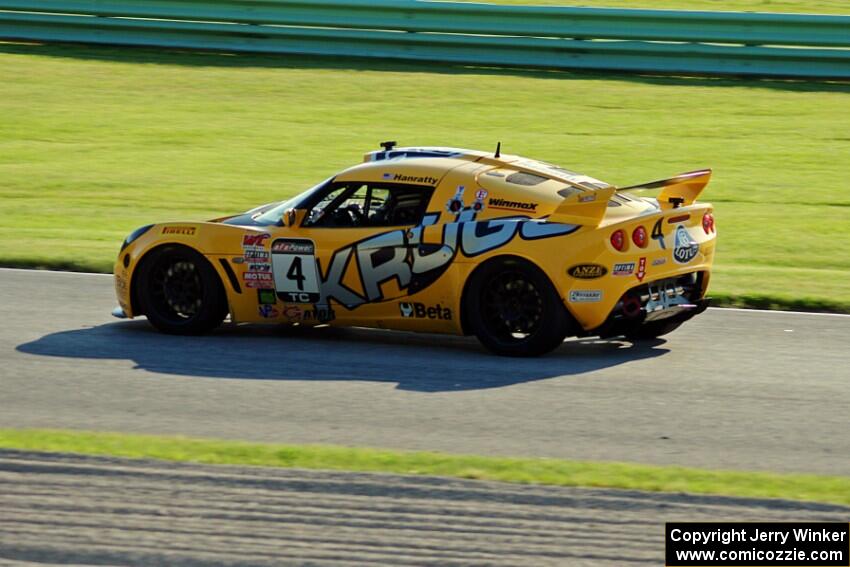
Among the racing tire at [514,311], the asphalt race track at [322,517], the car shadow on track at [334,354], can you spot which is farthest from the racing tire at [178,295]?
the asphalt race track at [322,517]

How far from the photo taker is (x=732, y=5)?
26750 mm

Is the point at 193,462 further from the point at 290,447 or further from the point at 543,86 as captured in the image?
the point at 543,86

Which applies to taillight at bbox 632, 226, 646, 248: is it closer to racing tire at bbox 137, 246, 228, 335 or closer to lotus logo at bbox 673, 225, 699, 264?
lotus logo at bbox 673, 225, 699, 264

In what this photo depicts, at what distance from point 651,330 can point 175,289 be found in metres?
3.67

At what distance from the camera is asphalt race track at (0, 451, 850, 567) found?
5613mm

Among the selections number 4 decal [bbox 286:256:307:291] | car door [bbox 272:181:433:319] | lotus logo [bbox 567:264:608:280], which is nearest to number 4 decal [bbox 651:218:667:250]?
lotus logo [bbox 567:264:608:280]

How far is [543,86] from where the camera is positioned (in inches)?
862

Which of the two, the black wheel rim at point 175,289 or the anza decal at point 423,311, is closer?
the anza decal at point 423,311

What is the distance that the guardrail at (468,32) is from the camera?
21094 millimetres

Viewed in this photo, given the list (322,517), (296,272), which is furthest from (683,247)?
(322,517)

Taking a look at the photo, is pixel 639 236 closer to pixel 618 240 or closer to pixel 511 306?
pixel 618 240

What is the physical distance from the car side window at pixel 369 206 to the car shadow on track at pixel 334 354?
92cm

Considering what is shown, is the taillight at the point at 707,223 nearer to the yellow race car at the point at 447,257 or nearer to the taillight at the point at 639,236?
the yellow race car at the point at 447,257

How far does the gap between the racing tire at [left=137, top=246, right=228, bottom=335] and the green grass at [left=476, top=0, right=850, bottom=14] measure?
16617mm
